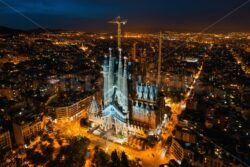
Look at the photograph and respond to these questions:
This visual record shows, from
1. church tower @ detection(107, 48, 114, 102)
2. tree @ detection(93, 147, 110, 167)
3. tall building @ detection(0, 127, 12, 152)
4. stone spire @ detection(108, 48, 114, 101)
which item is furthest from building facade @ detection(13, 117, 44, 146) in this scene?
stone spire @ detection(108, 48, 114, 101)

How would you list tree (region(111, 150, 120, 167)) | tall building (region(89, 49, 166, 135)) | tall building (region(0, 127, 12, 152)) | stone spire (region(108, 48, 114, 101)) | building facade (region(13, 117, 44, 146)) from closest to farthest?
tree (region(111, 150, 120, 167)) → tall building (region(0, 127, 12, 152)) → building facade (region(13, 117, 44, 146)) → tall building (region(89, 49, 166, 135)) → stone spire (region(108, 48, 114, 101))

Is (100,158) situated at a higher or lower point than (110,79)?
lower

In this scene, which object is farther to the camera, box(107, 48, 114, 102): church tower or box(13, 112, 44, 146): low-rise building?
box(107, 48, 114, 102): church tower

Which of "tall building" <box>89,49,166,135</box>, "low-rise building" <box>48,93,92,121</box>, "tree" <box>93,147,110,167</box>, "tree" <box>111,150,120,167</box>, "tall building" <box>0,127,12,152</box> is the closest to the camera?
"tree" <box>111,150,120,167</box>

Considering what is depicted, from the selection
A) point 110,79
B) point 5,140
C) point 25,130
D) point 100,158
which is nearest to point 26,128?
point 25,130

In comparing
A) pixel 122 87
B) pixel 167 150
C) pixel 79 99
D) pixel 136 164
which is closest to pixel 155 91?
pixel 122 87

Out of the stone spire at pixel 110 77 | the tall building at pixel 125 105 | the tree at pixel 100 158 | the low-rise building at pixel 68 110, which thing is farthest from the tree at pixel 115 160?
the low-rise building at pixel 68 110

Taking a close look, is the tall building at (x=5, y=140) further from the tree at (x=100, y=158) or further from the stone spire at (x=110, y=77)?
the stone spire at (x=110, y=77)

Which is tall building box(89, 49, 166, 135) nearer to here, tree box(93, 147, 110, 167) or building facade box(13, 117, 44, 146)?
tree box(93, 147, 110, 167)

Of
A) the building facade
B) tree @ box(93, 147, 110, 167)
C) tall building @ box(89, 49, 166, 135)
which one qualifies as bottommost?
tree @ box(93, 147, 110, 167)

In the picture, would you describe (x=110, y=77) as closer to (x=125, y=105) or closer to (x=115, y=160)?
(x=125, y=105)
